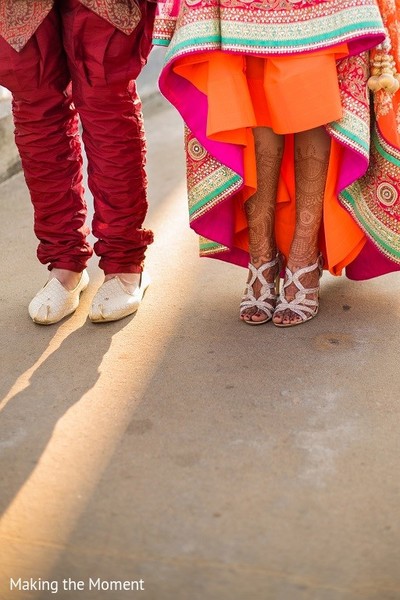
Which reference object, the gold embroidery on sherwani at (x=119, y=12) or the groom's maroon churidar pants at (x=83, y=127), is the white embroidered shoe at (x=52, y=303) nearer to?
the groom's maroon churidar pants at (x=83, y=127)

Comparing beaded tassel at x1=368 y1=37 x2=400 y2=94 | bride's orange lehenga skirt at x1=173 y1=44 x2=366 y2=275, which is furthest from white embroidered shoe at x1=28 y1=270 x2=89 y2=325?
beaded tassel at x1=368 y1=37 x2=400 y2=94

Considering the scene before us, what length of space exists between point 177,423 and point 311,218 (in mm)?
681

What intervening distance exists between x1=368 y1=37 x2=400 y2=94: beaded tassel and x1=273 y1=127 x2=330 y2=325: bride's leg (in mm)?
166

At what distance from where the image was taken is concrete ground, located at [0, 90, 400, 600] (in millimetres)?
1362

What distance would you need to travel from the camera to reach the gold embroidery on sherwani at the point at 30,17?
1989 millimetres

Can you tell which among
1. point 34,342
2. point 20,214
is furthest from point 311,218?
point 20,214

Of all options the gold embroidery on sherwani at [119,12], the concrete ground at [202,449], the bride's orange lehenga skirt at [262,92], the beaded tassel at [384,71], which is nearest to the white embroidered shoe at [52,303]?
the concrete ground at [202,449]

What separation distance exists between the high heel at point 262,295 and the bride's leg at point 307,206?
35mm

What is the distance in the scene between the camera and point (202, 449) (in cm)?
167

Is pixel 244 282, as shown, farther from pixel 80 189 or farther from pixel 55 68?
pixel 55 68

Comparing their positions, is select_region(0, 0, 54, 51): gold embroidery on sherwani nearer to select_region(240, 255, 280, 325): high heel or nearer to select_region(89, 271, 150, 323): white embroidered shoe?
select_region(89, 271, 150, 323): white embroidered shoe

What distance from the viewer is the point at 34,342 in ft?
7.13

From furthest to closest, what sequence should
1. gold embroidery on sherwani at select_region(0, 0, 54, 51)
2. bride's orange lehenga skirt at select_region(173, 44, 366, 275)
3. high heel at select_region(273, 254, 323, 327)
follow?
1. high heel at select_region(273, 254, 323, 327)
2. gold embroidery on sherwani at select_region(0, 0, 54, 51)
3. bride's orange lehenga skirt at select_region(173, 44, 366, 275)

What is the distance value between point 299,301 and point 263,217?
0.76 feet
